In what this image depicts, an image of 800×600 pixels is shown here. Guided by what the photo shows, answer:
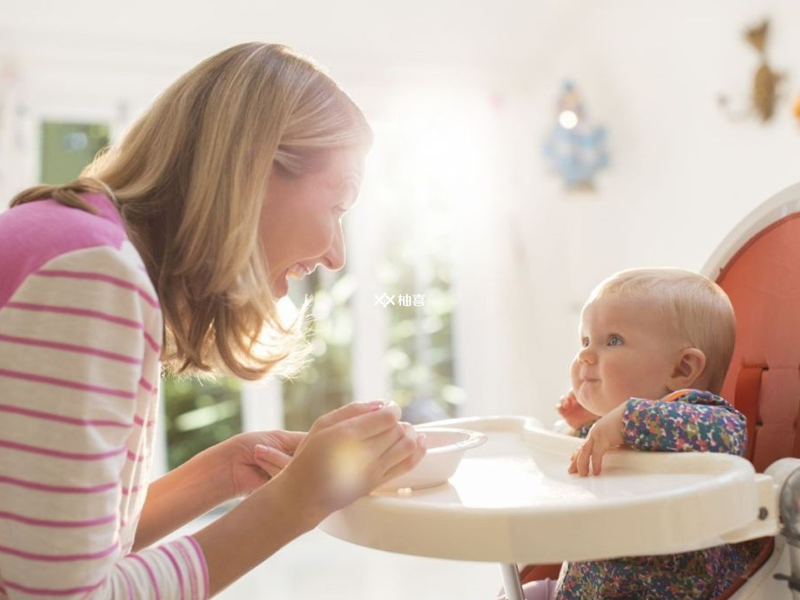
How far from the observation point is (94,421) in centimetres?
69

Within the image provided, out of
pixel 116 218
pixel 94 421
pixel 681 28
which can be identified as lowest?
pixel 94 421

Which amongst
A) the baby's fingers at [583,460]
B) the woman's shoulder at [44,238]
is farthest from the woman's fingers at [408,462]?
the woman's shoulder at [44,238]

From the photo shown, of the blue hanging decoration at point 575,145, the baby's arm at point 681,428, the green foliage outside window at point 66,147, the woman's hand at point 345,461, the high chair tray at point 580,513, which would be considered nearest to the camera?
the high chair tray at point 580,513

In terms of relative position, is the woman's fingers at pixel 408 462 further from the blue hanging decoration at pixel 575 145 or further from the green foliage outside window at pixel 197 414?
the green foliage outside window at pixel 197 414

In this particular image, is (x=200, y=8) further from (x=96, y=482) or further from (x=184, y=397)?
(x=96, y=482)

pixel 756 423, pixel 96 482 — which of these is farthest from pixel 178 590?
pixel 756 423

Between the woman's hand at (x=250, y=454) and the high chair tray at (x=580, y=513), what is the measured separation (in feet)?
0.69

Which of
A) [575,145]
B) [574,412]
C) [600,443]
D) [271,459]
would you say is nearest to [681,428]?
[600,443]

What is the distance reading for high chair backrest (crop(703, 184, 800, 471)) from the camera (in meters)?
1.00

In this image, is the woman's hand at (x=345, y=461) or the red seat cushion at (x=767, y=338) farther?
the red seat cushion at (x=767, y=338)

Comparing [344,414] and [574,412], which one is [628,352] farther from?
[344,414]

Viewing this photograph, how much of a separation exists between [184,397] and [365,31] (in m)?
1.75

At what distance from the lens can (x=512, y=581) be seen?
0.99 metres

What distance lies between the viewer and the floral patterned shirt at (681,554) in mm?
894
